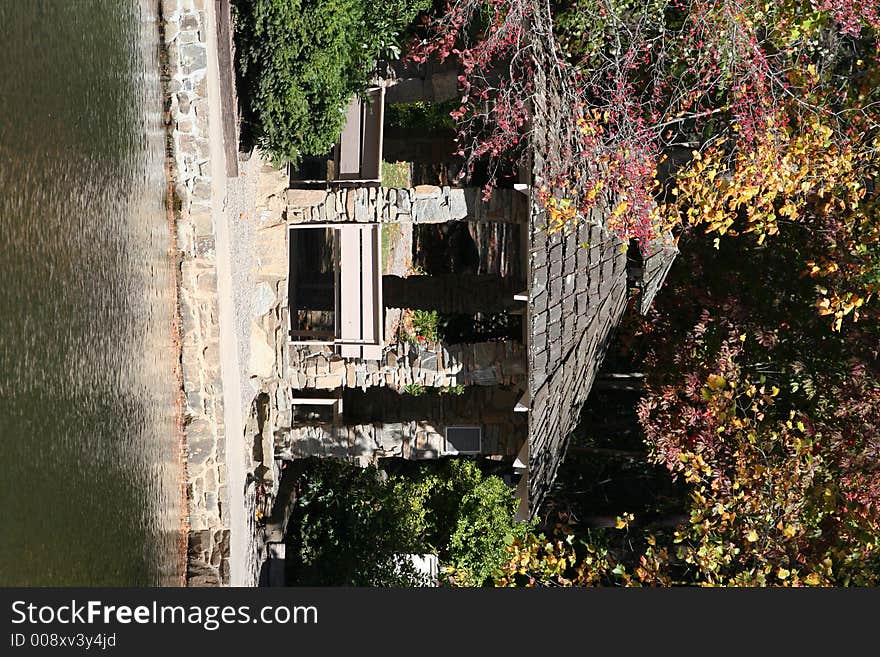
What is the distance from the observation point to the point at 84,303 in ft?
30.1

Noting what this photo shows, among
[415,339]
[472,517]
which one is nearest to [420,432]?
[472,517]

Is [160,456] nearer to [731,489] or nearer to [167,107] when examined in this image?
[167,107]

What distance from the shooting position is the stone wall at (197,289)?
9.98 m

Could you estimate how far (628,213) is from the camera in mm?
11727

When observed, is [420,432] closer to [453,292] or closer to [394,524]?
[394,524]

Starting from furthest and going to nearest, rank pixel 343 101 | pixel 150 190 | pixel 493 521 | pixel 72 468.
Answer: pixel 493 521 < pixel 343 101 < pixel 150 190 < pixel 72 468

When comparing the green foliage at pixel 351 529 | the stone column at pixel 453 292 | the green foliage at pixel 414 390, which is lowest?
the green foliage at pixel 351 529

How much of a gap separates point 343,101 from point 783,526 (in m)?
6.87

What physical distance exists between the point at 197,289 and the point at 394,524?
349cm

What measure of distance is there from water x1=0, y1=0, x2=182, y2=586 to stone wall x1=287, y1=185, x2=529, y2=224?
6.14ft

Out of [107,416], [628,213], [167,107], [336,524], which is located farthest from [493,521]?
[167,107]

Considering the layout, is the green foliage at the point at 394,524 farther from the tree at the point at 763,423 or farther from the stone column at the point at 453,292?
the tree at the point at 763,423

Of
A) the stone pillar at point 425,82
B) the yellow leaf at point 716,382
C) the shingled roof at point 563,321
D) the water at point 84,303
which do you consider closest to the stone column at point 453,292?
the shingled roof at point 563,321

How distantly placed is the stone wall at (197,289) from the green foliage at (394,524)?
5.37ft
